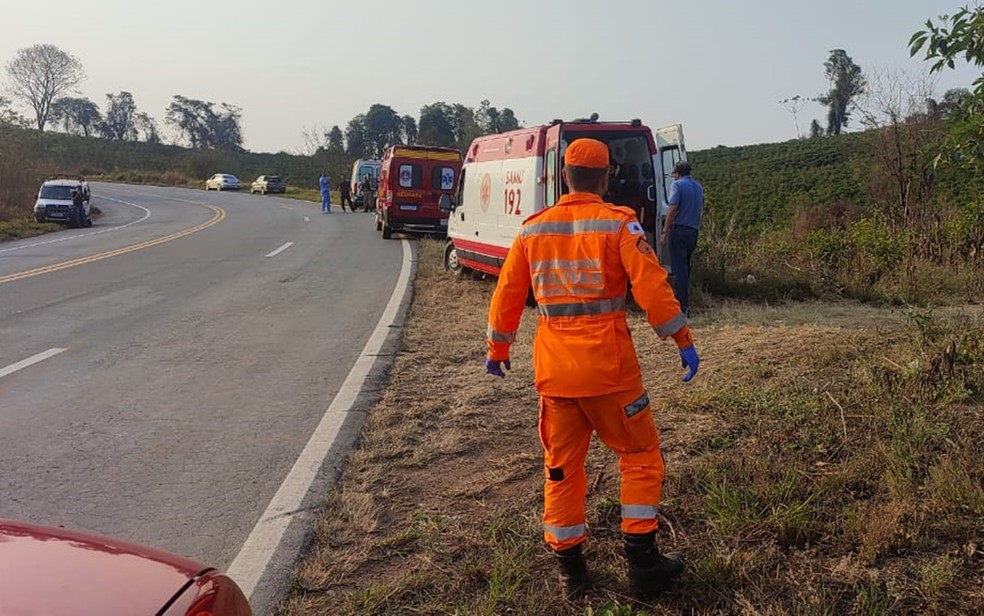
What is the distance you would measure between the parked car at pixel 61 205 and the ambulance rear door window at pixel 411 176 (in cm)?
1276

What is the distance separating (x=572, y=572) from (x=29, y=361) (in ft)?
20.1

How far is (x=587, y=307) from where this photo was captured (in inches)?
121

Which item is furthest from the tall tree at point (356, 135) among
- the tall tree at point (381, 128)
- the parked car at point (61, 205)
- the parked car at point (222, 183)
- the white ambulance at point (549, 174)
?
the white ambulance at point (549, 174)

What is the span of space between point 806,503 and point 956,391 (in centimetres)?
160

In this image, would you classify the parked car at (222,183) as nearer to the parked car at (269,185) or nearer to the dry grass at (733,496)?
the parked car at (269,185)

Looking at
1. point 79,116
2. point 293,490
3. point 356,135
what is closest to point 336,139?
point 356,135

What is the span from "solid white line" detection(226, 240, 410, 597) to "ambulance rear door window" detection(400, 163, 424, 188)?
13.3m

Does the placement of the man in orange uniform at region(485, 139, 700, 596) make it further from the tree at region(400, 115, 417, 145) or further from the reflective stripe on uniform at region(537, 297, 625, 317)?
the tree at region(400, 115, 417, 145)

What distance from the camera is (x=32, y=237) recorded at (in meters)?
22.0

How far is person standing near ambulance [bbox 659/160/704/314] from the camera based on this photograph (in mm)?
8539

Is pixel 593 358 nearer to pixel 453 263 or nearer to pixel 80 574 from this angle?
pixel 80 574

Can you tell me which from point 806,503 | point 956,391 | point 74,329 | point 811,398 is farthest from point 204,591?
point 74,329

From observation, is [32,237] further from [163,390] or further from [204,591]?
[204,591]

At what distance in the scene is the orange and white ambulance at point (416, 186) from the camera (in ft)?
65.9
